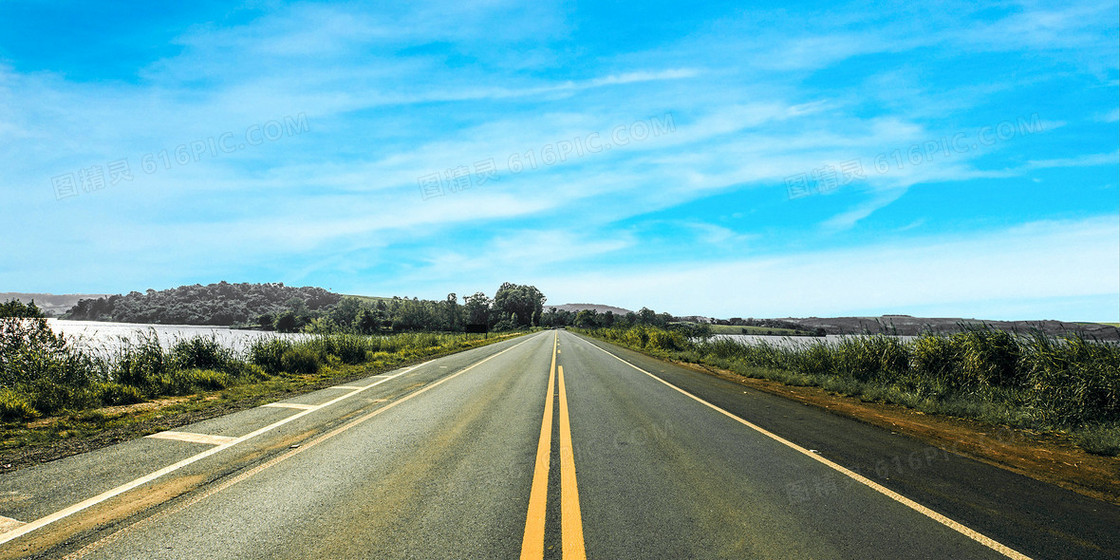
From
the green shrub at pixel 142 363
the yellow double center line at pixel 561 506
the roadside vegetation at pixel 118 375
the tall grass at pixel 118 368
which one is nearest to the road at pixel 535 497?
the yellow double center line at pixel 561 506

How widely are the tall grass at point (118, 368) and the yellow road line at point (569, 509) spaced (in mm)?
9277

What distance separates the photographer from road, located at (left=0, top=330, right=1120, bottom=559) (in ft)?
10.5

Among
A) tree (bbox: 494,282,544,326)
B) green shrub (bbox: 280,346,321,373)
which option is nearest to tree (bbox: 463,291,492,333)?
tree (bbox: 494,282,544,326)

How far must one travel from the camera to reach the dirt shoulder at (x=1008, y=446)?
5012 millimetres

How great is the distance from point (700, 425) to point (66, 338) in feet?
51.0

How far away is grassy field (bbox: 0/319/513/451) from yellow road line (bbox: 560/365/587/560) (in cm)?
713

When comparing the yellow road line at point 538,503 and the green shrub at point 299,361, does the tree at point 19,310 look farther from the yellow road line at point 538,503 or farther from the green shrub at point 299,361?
the yellow road line at point 538,503

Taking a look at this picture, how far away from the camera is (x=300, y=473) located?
474 cm

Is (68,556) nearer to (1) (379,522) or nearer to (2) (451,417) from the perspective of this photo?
(1) (379,522)

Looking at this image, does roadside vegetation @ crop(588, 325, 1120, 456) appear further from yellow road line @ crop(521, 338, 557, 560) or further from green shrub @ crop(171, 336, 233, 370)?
green shrub @ crop(171, 336, 233, 370)

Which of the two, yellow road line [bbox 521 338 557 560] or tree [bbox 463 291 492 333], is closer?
yellow road line [bbox 521 338 557 560]

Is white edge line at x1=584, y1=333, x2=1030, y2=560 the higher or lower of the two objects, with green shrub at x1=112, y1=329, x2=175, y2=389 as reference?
lower

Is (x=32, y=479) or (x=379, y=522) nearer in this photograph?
(x=379, y=522)

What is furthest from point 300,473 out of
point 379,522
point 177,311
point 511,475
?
point 177,311
